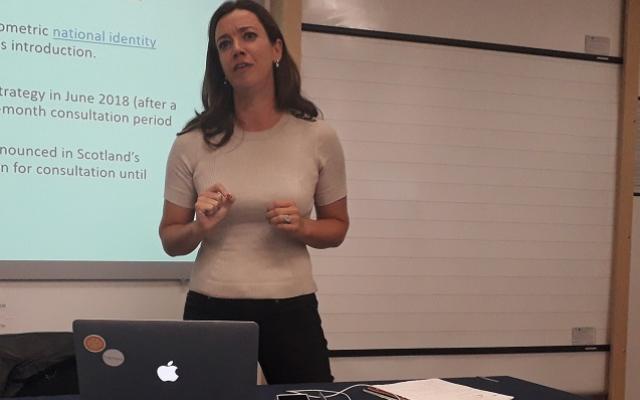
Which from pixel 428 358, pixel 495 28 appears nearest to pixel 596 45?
pixel 495 28

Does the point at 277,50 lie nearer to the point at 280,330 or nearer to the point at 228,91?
the point at 228,91

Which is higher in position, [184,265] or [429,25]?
[429,25]

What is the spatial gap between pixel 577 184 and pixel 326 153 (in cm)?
183

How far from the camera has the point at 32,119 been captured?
2.29 meters

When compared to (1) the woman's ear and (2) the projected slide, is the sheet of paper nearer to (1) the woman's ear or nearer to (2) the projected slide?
(1) the woman's ear

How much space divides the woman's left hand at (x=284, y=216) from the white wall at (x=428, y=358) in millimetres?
1144

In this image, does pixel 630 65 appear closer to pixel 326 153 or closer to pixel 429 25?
pixel 429 25

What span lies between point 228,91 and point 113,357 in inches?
34.4

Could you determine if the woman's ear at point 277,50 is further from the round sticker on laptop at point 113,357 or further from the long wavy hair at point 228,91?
the round sticker on laptop at point 113,357

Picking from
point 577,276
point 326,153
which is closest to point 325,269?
point 326,153

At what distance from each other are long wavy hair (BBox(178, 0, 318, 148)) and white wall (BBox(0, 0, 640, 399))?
38.9 inches

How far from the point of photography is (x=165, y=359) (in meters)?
1.04

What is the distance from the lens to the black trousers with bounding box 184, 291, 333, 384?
1532mm

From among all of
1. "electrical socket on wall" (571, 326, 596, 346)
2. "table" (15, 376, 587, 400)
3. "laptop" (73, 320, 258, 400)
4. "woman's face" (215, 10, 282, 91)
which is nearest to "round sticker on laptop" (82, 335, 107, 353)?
"laptop" (73, 320, 258, 400)
